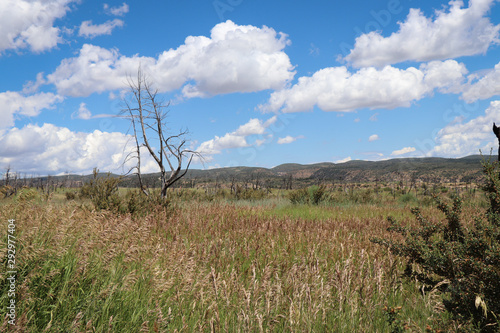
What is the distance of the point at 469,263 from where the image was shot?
10.3 feet

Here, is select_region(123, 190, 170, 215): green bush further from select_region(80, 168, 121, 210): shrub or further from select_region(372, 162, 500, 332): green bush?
select_region(372, 162, 500, 332): green bush

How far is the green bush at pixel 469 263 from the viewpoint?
112 inches

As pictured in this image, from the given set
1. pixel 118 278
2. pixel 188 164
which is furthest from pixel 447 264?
pixel 188 164

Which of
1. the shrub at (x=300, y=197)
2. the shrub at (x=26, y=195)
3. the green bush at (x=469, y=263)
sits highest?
the shrub at (x=26, y=195)

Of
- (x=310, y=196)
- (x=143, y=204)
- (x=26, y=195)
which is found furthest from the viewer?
(x=310, y=196)

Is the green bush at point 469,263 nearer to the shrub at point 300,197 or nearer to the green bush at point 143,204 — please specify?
the green bush at point 143,204

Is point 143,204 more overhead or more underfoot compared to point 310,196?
more overhead

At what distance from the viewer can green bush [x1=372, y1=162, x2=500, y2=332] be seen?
2.85 meters

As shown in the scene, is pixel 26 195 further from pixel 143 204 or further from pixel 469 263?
pixel 469 263

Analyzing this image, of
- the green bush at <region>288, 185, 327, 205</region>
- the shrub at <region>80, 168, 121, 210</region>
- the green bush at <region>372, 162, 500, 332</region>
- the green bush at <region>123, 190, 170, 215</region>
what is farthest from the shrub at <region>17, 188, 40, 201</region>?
the green bush at <region>288, 185, 327, 205</region>

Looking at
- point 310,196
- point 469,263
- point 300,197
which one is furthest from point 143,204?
point 310,196

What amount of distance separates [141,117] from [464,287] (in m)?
19.1

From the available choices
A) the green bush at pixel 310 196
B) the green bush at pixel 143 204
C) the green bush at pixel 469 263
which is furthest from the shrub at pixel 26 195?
the green bush at pixel 310 196

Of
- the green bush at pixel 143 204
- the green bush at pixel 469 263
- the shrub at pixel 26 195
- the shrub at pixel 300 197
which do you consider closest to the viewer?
the green bush at pixel 469 263
